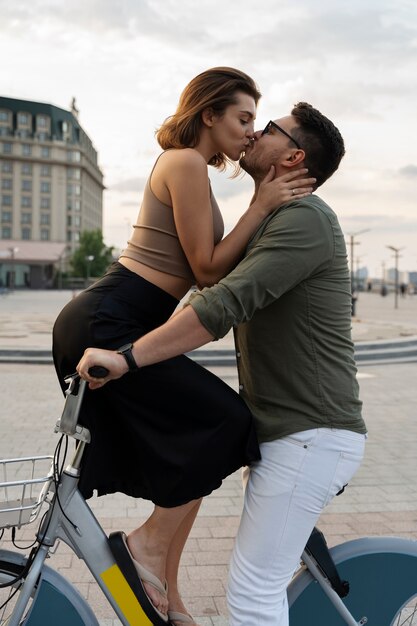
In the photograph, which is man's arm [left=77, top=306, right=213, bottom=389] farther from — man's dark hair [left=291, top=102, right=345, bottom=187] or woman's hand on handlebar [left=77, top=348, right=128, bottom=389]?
man's dark hair [left=291, top=102, right=345, bottom=187]

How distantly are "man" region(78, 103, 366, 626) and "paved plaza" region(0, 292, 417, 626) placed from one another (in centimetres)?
133

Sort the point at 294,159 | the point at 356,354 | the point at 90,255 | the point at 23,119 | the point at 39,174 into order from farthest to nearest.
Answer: the point at 39,174
the point at 23,119
the point at 90,255
the point at 356,354
the point at 294,159

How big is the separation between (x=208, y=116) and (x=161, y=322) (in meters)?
0.64

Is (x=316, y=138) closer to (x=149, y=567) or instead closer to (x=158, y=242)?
(x=158, y=242)

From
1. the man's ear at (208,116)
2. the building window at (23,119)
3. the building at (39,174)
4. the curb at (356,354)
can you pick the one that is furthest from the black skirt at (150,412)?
the building window at (23,119)

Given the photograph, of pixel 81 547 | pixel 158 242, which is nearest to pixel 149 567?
pixel 81 547

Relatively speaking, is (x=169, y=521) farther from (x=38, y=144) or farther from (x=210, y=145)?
(x=38, y=144)

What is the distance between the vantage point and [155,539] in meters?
2.19

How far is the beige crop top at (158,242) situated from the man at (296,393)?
0.20m

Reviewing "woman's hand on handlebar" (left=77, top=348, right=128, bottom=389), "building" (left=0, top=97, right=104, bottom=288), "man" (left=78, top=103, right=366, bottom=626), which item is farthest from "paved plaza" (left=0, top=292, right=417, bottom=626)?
"building" (left=0, top=97, right=104, bottom=288)

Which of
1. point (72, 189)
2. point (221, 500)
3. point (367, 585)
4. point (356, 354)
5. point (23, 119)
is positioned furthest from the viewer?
point (72, 189)

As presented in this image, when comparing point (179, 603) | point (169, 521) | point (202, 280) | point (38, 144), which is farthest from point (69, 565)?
point (38, 144)

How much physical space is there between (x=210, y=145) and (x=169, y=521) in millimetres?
1149

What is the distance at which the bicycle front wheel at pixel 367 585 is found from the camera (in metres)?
Answer: 2.24
